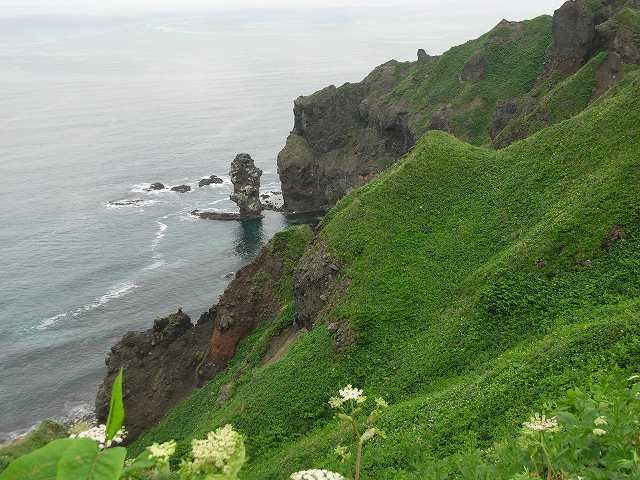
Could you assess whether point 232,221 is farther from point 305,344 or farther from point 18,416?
point 305,344

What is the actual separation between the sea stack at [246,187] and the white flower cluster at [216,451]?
115440 mm

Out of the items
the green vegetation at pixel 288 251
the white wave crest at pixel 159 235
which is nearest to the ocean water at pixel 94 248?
the white wave crest at pixel 159 235

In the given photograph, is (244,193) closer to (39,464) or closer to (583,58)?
(583,58)

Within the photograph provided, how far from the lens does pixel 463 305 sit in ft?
110

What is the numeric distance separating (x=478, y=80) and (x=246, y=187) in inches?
2051

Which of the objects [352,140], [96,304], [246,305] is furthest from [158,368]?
[352,140]

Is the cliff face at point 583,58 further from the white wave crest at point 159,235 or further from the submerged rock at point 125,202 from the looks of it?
the submerged rock at point 125,202

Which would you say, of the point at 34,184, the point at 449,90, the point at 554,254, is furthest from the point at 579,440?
the point at 34,184

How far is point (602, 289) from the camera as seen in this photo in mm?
28594

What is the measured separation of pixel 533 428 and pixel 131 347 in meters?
54.7

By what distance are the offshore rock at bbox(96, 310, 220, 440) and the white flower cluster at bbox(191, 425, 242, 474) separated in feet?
152

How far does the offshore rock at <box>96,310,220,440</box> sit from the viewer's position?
52125 millimetres

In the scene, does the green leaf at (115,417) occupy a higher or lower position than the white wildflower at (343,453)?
higher

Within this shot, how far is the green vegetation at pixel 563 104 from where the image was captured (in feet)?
233
